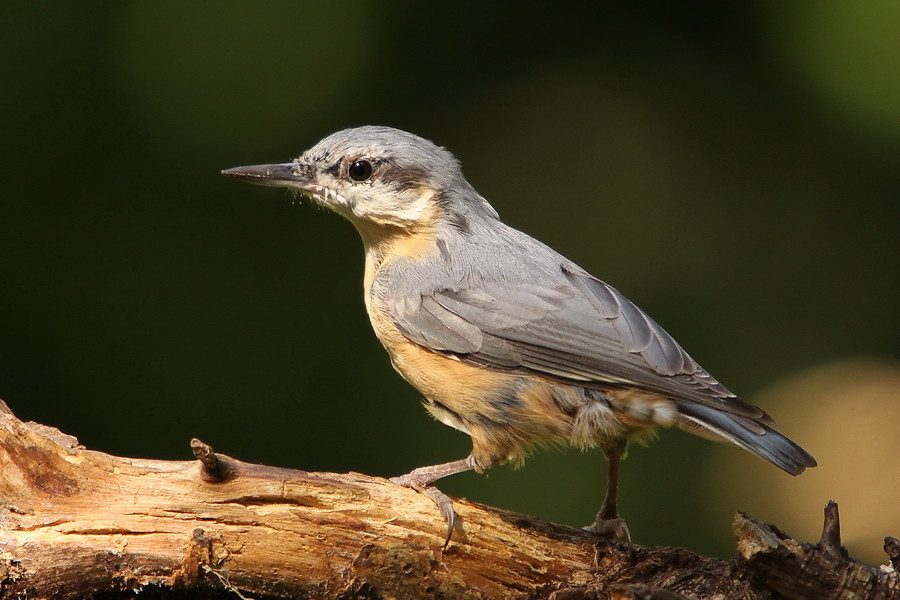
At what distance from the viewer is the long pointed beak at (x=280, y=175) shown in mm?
3279

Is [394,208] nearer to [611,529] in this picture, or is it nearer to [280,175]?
[280,175]

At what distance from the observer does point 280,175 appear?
3.30 meters

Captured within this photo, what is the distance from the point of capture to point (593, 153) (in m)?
4.79

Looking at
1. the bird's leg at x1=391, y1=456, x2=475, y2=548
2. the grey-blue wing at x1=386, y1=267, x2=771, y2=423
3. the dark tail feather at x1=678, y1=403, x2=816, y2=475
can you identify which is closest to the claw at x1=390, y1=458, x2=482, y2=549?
the bird's leg at x1=391, y1=456, x2=475, y2=548

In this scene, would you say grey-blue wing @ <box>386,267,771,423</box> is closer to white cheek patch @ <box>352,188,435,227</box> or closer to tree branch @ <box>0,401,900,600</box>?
white cheek patch @ <box>352,188,435,227</box>

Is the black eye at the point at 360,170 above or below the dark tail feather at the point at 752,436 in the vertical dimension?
above

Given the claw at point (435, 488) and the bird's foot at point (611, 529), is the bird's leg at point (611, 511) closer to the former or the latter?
the bird's foot at point (611, 529)

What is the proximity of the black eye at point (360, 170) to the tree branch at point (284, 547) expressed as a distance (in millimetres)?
1173

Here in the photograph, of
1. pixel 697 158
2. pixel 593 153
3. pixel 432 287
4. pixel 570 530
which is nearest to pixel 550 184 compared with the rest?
pixel 593 153

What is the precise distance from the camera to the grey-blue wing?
8.71ft

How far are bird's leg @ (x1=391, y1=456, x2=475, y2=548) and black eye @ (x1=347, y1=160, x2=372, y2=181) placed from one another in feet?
3.48

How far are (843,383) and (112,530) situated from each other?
3.28 metres

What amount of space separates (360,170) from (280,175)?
280mm

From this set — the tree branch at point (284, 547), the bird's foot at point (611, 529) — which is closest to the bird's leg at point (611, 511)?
the bird's foot at point (611, 529)
